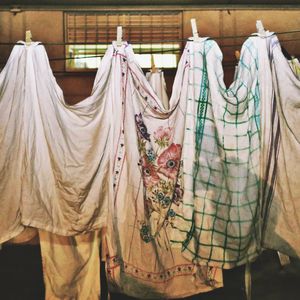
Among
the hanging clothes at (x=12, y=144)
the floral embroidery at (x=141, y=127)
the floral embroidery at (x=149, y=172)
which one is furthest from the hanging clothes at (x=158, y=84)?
the hanging clothes at (x=12, y=144)

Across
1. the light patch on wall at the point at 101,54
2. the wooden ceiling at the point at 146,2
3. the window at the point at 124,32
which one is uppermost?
the wooden ceiling at the point at 146,2

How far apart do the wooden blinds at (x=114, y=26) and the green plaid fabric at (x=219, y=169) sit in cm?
188

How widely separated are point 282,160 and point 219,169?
687mm

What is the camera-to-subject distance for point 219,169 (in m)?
3.94

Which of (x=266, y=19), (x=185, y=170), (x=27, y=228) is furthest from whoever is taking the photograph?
(x=266, y=19)

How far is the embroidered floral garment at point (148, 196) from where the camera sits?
3.96m

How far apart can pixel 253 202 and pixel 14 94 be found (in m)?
2.85

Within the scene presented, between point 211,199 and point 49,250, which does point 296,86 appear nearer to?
point 211,199

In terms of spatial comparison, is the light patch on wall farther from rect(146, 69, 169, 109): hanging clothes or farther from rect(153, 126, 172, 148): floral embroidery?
rect(153, 126, 172, 148): floral embroidery

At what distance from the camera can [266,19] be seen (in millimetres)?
5668

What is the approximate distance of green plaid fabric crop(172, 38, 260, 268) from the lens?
3.86 metres

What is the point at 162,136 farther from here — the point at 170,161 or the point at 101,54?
the point at 101,54

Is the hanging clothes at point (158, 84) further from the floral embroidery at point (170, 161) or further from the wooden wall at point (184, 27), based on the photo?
the wooden wall at point (184, 27)

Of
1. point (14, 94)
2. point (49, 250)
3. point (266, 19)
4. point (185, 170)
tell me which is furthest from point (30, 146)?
point (266, 19)
